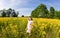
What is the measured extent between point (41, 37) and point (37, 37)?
326mm

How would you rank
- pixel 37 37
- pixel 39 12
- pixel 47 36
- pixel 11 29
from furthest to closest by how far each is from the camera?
pixel 39 12
pixel 47 36
pixel 37 37
pixel 11 29

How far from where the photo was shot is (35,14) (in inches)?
2746

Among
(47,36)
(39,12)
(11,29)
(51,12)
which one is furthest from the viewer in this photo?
(39,12)

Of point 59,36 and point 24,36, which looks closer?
point 24,36

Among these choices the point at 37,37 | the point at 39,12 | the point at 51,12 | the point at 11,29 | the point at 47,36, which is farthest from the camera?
the point at 39,12

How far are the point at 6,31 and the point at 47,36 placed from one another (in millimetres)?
1906

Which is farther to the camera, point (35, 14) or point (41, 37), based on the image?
point (35, 14)

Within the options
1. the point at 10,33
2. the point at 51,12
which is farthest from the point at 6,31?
the point at 51,12

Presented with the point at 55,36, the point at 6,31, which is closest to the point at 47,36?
the point at 55,36

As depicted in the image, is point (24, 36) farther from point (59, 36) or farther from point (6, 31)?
point (59, 36)

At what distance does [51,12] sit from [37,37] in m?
59.1

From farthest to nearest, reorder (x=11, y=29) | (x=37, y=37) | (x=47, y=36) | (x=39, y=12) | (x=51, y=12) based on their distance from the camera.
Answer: (x=39, y=12)
(x=51, y=12)
(x=47, y=36)
(x=37, y=37)
(x=11, y=29)

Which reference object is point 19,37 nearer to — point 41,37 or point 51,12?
point 41,37

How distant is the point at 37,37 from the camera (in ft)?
23.8
